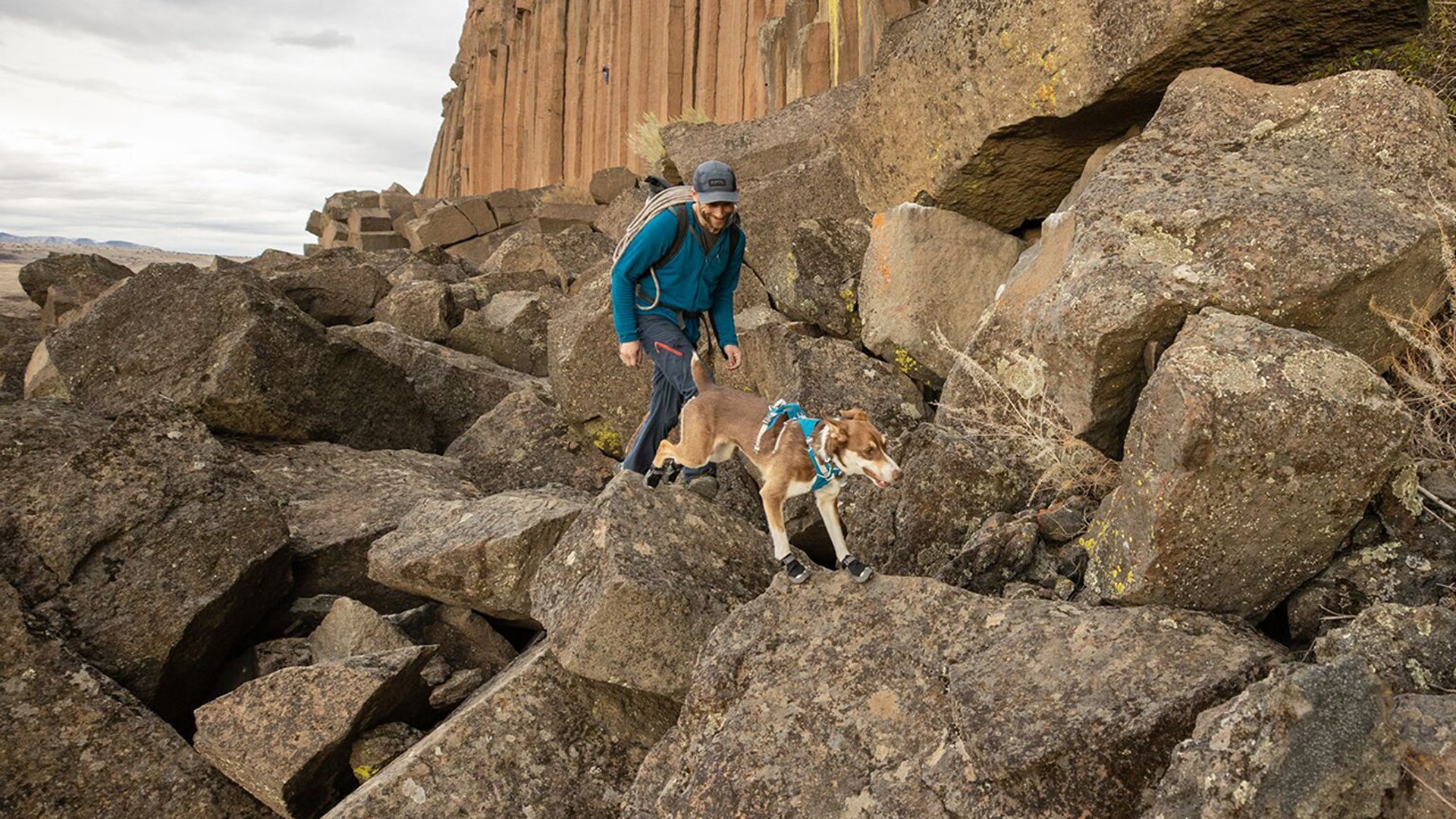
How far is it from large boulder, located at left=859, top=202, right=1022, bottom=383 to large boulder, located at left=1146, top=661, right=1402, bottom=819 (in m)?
3.68

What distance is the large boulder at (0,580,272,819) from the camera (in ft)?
14.9

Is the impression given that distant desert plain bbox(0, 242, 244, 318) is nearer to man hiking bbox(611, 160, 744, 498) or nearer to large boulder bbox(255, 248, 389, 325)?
large boulder bbox(255, 248, 389, 325)

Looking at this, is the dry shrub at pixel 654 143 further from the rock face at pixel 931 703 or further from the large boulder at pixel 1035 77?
the rock face at pixel 931 703

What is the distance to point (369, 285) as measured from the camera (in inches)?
509

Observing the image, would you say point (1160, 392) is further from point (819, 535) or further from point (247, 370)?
point (247, 370)

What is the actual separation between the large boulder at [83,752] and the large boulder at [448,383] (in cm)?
437

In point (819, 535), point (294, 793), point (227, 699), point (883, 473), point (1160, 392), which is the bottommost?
point (294, 793)

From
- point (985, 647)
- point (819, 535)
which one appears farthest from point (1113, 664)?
point (819, 535)

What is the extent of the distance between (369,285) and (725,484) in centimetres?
853

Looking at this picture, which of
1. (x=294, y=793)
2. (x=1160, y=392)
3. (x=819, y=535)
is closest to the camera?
(x=1160, y=392)

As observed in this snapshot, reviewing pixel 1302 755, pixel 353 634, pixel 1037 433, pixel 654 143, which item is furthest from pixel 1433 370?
pixel 654 143

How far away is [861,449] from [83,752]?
389 centimetres

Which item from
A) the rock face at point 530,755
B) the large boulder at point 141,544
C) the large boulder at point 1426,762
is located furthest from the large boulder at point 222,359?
the large boulder at point 1426,762

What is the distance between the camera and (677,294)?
5551 mm
